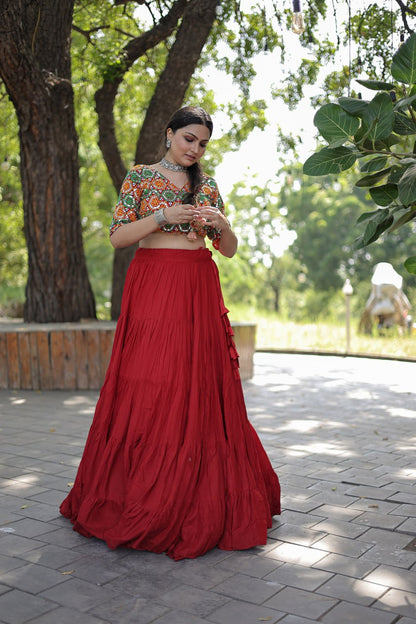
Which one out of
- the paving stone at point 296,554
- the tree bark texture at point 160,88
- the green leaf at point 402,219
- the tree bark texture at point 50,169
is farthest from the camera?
the tree bark texture at point 160,88

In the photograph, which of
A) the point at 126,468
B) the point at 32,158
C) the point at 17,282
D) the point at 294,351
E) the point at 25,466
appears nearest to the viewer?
the point at 126,468

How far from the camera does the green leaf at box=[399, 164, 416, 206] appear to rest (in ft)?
8.45

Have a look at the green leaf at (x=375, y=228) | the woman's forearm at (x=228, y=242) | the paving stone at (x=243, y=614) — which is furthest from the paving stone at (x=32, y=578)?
the green leaf at (x=375, y=228)

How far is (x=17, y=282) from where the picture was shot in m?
24.1

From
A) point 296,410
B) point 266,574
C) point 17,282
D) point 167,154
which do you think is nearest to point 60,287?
point 296,410

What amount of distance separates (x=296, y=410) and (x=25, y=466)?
311 centimetres

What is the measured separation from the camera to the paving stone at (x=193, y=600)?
257 cm

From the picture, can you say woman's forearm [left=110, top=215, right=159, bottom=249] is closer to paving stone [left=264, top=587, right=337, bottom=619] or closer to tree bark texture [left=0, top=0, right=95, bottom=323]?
paving stone [left=264, top=587, right=337, bottom=619]

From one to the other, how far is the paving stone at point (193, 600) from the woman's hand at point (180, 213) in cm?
153

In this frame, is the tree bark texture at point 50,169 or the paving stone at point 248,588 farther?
the tree bark texture at point 50,169

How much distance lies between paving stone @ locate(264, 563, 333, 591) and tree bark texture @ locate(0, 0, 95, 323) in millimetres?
6410

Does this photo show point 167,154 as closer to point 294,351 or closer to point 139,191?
point 139,191

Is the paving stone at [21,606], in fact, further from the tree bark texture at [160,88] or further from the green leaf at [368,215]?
the tree bark texture at [160,88]

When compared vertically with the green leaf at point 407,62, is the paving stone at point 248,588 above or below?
below
